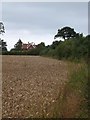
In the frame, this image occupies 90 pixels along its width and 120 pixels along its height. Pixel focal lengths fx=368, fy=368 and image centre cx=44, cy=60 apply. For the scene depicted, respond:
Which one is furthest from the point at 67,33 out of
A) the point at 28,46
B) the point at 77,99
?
the point at 77,99

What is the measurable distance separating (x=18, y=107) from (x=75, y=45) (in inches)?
1225

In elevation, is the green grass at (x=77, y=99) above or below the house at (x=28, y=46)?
below

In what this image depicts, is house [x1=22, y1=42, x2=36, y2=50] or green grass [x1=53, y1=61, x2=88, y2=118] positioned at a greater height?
house [x1=22, y1=42, x2=36, y2=50]

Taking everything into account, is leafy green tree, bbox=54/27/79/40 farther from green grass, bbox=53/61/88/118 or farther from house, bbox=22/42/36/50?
green grass, bbox=53/61/88/118

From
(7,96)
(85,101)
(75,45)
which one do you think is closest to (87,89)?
(85,101)

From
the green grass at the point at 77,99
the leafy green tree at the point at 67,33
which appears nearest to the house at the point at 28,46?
the leafy green tree at the point at 67,33

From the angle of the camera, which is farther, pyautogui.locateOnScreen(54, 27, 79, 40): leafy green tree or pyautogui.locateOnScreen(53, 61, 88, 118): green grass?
pyautogui.locateOnScreen(54, 27, 79, 40): leafy green tree

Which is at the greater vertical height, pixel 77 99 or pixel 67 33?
pixel 67 33

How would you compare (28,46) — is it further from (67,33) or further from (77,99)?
(77,99)

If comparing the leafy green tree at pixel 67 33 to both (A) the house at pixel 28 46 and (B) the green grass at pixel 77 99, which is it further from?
(B) the green grass at pixel 77 99

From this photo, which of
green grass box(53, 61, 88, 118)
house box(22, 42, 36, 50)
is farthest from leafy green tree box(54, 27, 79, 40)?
green grass box(53, 61, 88, 118)

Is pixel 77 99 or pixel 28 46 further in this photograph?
pixel 28 46

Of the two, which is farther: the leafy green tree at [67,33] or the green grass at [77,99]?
the leafy green tree at [67,33]

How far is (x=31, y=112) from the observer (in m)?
8.66
